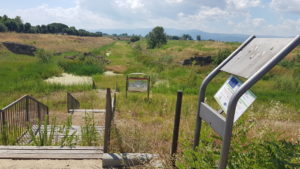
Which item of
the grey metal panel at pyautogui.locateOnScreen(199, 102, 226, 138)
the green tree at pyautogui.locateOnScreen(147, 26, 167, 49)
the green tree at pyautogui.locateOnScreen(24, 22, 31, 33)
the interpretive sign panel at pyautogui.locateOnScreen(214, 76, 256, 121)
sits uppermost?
the green tree at pyautogui.locateOnScreen(24, 22, 31, 33)

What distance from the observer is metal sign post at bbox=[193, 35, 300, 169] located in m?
1.92

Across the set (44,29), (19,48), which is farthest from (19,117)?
(44,29)

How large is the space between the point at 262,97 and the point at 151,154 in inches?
510

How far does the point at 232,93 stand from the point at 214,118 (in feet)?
0.95

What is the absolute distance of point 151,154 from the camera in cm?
376

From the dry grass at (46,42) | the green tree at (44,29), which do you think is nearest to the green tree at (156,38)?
the dry grass at (46,42)

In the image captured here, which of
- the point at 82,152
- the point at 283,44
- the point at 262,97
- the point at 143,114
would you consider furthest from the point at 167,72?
the point at 283,44

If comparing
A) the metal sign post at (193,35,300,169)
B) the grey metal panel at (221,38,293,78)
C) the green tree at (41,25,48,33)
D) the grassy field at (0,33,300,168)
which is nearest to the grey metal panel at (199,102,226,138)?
the metal sign post at (193,35,300,169)

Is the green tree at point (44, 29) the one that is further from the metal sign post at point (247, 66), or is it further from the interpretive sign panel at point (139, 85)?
the metal sign post at point (247, 66)

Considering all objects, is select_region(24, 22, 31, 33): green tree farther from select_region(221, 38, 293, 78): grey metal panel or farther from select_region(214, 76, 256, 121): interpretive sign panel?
select_region(214, 76, 256, 121): interpretive sign panel

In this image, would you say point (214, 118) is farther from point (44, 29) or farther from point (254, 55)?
point (44, 29)

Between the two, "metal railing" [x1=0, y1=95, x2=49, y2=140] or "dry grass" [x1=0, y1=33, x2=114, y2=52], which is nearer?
"metal railing" [x1=0, y1=95, x2=49, y2=140]

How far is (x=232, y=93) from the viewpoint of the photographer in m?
2.23


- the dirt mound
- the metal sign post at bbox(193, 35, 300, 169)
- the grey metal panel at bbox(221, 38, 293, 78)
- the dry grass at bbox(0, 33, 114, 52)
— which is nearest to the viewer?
the metal sign post at bbox(193, 35, 300, 169)
